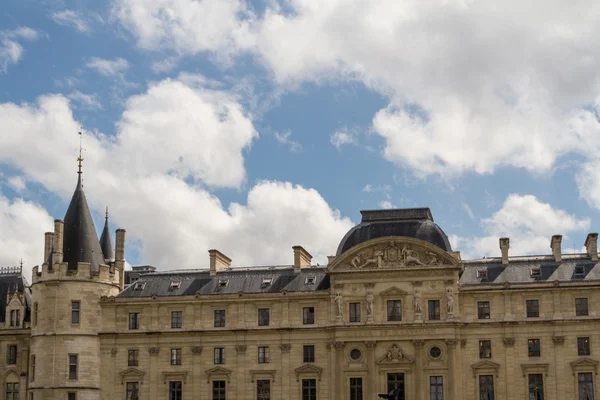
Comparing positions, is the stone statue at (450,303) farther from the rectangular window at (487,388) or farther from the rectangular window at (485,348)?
the rectangular window at (487,388)

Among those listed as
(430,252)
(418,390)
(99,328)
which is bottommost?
(418,390)

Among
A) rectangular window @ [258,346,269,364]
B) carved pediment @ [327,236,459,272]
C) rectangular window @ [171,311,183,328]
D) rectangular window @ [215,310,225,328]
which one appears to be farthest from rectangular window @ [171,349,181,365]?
carved pediment @ [327,236,459,272]

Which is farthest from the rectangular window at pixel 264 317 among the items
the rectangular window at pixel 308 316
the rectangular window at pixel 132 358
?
the rectangular window at pixel 132 358

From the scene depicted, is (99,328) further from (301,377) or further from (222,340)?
(301,377)

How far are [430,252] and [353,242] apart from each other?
6.08 meters

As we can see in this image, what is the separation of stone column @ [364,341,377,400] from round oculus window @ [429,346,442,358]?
4.11 m

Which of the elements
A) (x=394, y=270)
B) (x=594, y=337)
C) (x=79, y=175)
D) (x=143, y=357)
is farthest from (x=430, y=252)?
(x=79, y=175)

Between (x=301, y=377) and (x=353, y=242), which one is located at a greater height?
(x=353, y=242)

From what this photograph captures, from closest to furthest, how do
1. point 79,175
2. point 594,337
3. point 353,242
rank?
1. point 594,337
2. point 353,242
3. point 79,175

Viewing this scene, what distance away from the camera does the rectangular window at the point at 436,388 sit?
2734 inches

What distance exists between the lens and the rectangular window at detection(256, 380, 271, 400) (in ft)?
237

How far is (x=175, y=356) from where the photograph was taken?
7406 centimetres

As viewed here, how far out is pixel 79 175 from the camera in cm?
8094

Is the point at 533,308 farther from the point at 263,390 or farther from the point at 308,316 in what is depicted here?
the point at 263,390
